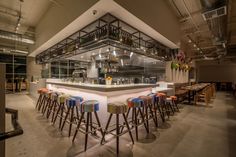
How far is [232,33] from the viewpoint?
24.3 ft

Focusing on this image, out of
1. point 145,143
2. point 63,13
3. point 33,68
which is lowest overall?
point 145,143

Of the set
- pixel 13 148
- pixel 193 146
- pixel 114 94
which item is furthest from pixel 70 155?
pixel 193 146

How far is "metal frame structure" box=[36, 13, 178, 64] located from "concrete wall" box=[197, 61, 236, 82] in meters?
12.5

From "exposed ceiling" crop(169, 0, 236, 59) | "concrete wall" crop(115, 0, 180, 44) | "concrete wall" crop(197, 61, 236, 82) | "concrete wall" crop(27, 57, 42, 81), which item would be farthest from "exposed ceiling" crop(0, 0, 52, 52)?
"concrete wall" crop(197, 61, 236, 82)

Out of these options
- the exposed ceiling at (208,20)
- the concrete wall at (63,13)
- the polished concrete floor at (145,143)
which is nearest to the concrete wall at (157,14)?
the exposed ceiling at (208,20)

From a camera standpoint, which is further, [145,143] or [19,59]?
[19,59]

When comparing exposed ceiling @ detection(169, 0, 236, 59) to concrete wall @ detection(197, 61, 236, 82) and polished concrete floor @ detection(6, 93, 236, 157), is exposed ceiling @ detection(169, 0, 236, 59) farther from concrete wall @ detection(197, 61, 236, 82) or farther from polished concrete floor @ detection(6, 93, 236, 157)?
concrete wall @ detection(197, 61, 236, 82)

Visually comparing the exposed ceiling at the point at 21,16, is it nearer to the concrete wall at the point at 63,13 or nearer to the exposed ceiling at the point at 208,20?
the concrete wall at the point at 63,13

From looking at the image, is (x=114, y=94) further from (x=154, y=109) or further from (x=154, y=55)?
(x=154, y=55)

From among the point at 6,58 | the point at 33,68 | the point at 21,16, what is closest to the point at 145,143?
the point at 21,16

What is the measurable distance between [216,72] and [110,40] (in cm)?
1703

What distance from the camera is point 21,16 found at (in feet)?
20.6

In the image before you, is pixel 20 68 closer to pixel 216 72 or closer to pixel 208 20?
pixel 208 20

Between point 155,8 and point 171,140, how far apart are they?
3901mm
